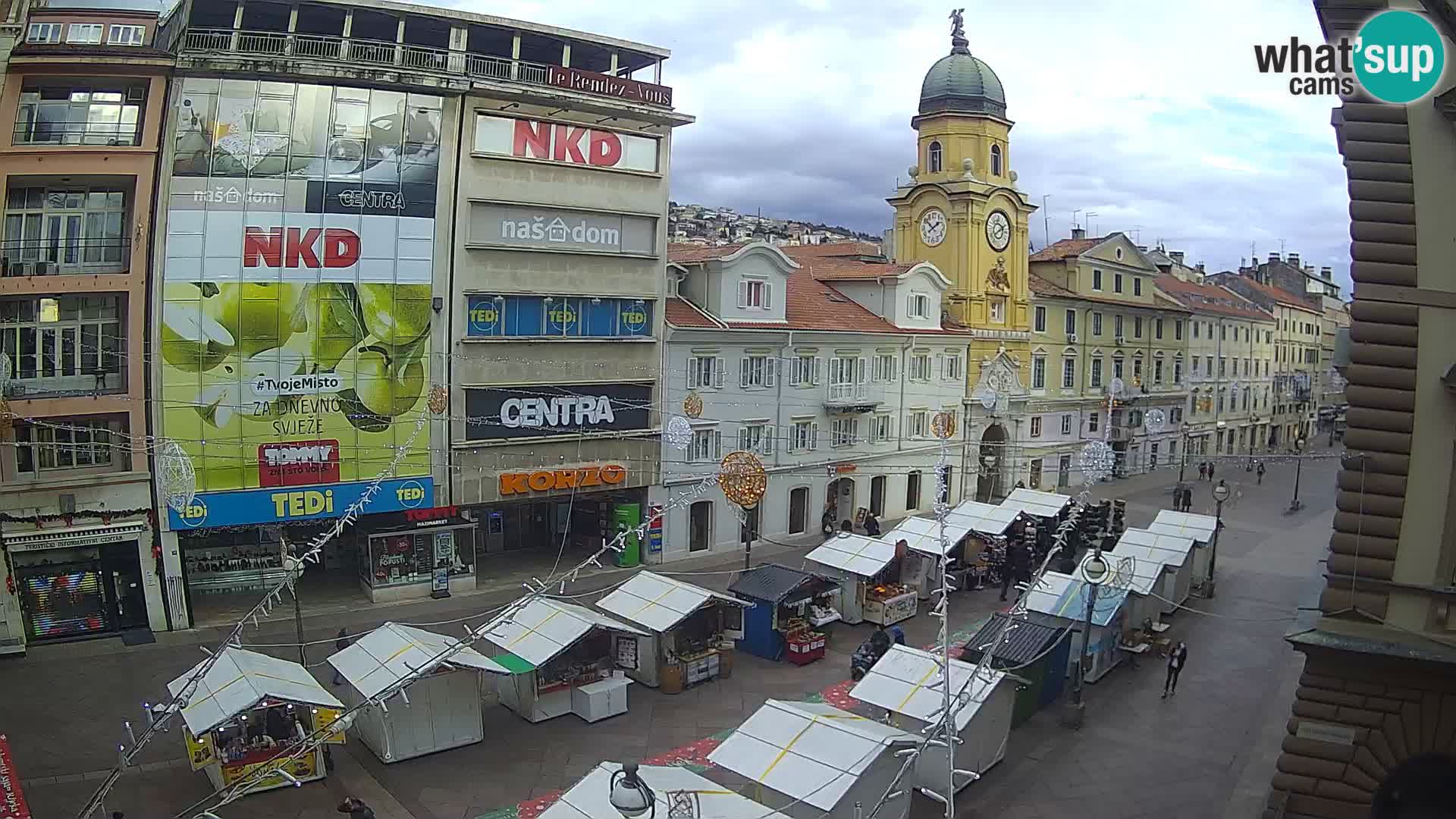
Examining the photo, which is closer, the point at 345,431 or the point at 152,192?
the point at 152,192

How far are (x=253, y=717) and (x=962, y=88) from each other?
41269 millimetres

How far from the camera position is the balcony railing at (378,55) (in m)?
28.0

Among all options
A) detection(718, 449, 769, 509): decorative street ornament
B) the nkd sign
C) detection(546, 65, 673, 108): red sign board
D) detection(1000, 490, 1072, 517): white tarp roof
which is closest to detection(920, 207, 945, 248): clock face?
detection(1000, 490, 1072, 517): white tarp roof

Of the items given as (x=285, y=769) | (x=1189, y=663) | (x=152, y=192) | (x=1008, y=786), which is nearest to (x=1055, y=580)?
(x=1189, y=663)

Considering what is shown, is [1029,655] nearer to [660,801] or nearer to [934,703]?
[934,703]

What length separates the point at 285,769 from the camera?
1847 centimetres

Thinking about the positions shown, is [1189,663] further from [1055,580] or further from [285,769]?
[285,769]

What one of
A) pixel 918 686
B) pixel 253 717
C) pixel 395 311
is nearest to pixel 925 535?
pixel 918 686

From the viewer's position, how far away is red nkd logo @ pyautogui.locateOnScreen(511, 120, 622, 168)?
31.8 metres

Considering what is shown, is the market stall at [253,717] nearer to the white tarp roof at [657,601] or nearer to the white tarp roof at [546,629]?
the white tarp roof at [546,629]

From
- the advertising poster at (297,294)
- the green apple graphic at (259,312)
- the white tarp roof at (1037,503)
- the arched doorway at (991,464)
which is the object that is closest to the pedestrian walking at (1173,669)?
the white tarp roof at (1037,503)

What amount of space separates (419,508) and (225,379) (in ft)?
21.3

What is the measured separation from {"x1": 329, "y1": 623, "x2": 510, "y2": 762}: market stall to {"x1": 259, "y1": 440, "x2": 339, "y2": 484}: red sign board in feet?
31.4

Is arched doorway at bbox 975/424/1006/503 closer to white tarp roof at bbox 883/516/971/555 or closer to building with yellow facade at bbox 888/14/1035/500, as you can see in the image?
building with yellow facade at bbox 888/14/1035/500
